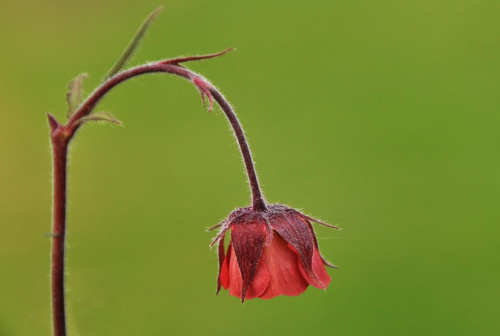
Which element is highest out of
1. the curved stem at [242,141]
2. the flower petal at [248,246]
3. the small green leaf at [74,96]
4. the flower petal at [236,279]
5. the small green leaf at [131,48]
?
the small green leaf at [131,48]

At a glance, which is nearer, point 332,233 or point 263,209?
point 263,209

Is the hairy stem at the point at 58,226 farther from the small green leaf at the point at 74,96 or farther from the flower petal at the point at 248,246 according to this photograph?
the flower petal at the point at 248,246

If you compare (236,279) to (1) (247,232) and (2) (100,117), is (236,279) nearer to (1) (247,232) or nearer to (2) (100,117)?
(1) (247,232)

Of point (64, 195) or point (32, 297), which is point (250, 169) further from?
point (32, 297)

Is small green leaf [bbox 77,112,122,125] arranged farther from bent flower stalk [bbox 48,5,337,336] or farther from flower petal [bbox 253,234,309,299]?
flower petal [bbox 253,234,309,299]

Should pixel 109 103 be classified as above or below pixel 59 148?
above

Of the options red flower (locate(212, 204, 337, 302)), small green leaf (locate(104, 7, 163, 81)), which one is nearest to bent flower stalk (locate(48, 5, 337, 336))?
red flower (locate(212, 204, 337, 302))

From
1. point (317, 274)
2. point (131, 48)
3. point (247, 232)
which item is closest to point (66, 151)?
point (131, 48)

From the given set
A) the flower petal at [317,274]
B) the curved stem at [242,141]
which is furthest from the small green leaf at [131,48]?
the flower petal at [317,274]

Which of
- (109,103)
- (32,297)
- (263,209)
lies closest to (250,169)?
(263,209)
